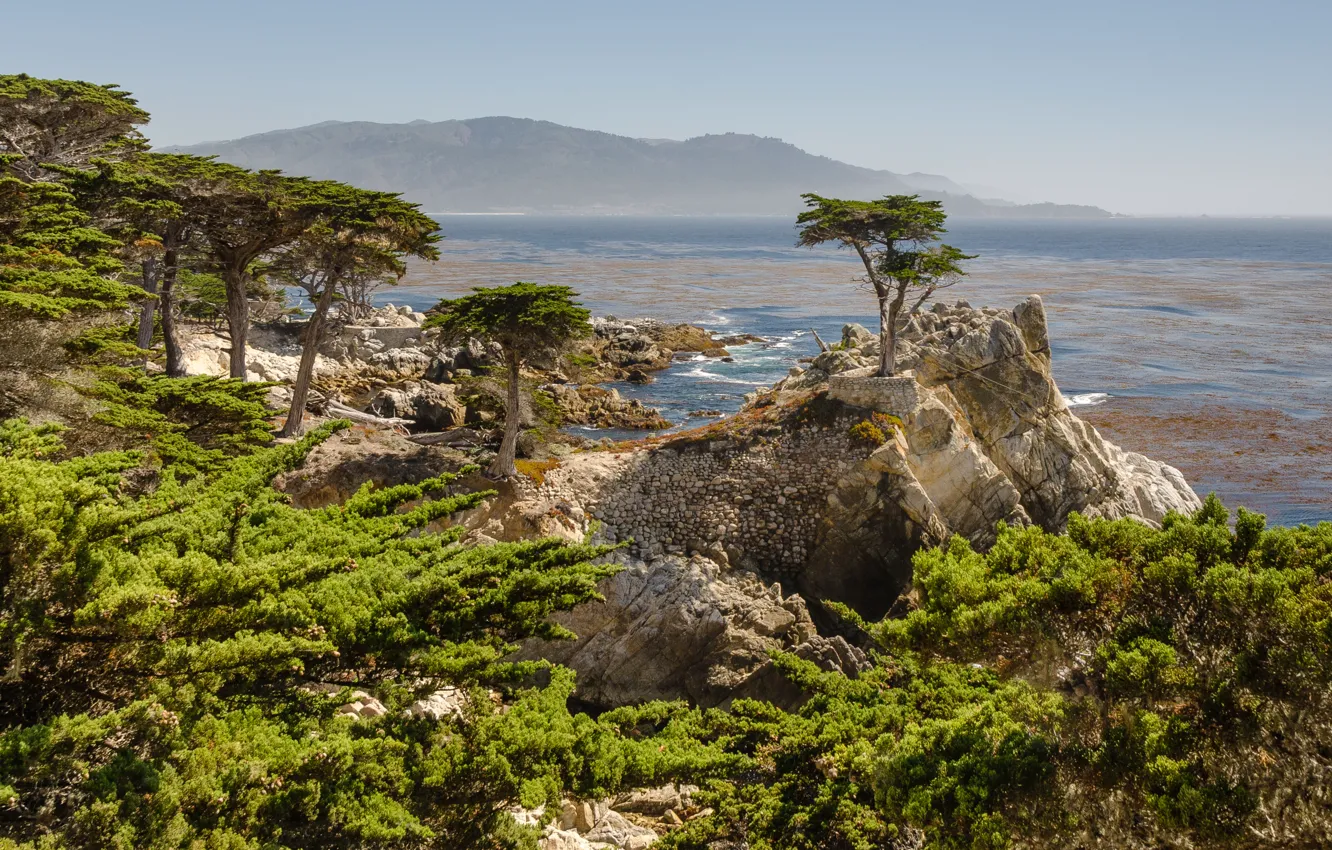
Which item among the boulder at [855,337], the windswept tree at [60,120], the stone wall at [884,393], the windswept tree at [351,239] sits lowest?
the stone wall at [884,393]

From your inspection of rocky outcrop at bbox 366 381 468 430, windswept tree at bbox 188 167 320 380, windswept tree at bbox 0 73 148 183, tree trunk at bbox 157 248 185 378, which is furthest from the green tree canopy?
rocky outcrop at bbox 366 381 468 430

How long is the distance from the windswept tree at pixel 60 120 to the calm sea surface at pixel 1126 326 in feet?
66.8

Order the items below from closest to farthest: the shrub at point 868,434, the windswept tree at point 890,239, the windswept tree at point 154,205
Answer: the windswept tree at point 154,205
the shrub at point 868,434
the windswept tree at point 890,239

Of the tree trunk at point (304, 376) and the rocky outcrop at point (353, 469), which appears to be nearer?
the rocky outcrop at point (353, 469)

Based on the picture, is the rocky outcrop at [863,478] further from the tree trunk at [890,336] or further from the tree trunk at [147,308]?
the tree trunk at [147,308]

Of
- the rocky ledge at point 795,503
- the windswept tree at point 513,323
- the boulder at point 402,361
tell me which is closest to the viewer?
the rocky ledge at point 795,503

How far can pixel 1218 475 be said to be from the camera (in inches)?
1284

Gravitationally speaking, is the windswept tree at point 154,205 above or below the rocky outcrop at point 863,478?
above

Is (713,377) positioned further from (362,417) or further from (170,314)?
(170,314)

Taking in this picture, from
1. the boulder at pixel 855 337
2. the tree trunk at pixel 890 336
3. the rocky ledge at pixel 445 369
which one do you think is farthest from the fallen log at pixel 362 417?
the boulder at pixel 855 337

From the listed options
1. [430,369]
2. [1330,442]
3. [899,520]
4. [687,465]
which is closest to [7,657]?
[687,465]

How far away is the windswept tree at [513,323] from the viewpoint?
60.8 ft

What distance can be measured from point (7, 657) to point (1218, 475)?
3558 centimetres

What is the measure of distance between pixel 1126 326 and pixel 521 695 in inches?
2532
